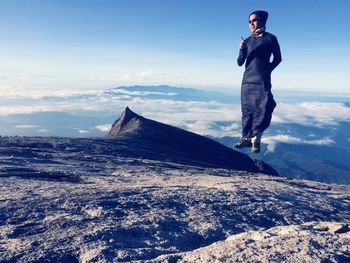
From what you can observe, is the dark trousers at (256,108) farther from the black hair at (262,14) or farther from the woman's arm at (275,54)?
the black hair at (262,14)

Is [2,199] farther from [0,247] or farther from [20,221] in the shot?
[0,247]

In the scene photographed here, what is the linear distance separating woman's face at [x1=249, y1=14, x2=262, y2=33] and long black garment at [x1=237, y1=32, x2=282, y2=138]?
28cm

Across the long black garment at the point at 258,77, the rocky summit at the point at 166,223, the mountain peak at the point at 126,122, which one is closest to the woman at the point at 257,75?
the long black garment at the point at 258,77

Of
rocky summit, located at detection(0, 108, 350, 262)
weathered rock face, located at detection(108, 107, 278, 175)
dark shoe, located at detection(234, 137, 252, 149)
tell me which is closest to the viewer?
rocky summit, located at detection(0, 108, 350, 262)

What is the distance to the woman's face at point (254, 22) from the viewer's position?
30.8 ft

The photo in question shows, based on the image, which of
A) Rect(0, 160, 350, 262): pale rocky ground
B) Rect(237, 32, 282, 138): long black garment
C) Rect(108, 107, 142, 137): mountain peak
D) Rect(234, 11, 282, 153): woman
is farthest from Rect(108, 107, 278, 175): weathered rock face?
Rect(0, 160, 350, 262): pale rocky ground

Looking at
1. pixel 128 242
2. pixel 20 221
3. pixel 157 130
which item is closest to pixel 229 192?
pixel 128 242

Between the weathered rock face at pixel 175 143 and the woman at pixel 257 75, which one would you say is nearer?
the woman at pixel 257 75

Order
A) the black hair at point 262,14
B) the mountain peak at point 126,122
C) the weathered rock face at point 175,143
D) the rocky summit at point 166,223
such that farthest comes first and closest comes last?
1. the mountain peak at point 126,122
2. the weathered rock face at point 175,143
3. the black hair at point 262,14
4. the rocky summit at point 166,223

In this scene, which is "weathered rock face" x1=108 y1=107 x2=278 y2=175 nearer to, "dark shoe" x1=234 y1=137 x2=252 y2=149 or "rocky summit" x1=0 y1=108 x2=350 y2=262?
"dark shoe" x1=234 y1=137 x2=252 y2=149

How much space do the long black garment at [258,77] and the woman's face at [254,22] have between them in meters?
0.28

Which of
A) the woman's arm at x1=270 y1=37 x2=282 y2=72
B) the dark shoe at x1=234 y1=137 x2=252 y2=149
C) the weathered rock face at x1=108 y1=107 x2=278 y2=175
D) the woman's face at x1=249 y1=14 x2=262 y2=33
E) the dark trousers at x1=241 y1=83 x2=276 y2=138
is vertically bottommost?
the weathered rock face at x1=108 y1=107 x2=278 y2=175

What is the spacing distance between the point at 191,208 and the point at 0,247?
142 inches

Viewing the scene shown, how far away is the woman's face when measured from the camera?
30.8 ft
